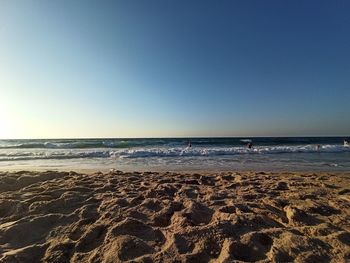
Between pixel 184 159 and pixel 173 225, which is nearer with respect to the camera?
pixel 173 225

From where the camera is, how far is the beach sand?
2.72 metres

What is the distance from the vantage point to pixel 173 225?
3.44 meters

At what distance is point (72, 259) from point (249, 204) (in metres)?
2.83

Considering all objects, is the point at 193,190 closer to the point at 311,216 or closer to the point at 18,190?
the point at 311,216

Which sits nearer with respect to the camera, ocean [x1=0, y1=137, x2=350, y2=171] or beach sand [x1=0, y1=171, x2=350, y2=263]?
beach sand [x1=0, y1=171, x2=350, y2=263]

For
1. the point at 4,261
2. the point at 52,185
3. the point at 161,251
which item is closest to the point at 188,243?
the point at 161,251

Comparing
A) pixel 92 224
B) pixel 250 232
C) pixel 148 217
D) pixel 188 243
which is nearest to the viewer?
pixel 188 243

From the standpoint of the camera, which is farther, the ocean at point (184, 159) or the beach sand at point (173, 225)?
the ocean at point (184, 159)

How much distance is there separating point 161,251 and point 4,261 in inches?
63.4

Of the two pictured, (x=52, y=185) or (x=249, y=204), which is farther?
(x=52, y=185)

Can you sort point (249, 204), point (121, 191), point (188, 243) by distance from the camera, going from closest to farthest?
point (188, 243), point (249, 204), point (121, 191)

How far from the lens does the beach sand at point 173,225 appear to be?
8.94 feet

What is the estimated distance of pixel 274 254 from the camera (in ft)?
8.66

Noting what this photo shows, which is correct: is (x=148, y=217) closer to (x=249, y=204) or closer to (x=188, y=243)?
(x=188, y=243)
